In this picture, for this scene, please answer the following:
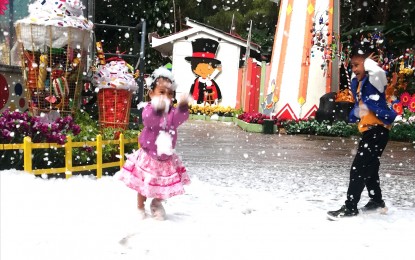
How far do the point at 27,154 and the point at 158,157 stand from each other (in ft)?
5.46

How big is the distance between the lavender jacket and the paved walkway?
2124 mm

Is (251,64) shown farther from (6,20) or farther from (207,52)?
(6,20)

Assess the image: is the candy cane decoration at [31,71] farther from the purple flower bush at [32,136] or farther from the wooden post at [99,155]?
the wooden post at [99,155]

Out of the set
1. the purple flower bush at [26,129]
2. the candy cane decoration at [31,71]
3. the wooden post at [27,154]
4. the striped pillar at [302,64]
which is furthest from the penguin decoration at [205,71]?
the wooden post at [27,154]

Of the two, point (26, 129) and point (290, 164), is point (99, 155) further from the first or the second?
point (290, 164)

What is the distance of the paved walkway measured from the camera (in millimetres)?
7203

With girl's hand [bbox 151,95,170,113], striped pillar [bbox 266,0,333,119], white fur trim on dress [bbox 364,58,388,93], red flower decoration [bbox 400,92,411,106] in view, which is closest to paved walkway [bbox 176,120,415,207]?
white fur trim on dress [bbox 364,58,388,93]

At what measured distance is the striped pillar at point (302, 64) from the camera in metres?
18.8

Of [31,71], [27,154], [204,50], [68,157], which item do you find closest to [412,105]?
[204,50]

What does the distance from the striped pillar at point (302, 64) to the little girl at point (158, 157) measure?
14.3 m

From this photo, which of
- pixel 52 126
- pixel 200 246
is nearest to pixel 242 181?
pixel 52 126

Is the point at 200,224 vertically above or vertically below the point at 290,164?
above

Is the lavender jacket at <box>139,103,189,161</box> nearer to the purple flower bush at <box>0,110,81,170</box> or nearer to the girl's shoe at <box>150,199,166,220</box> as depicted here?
the girl's shoe at <box>150,199,166,220</box>

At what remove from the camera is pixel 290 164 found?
9.52m
